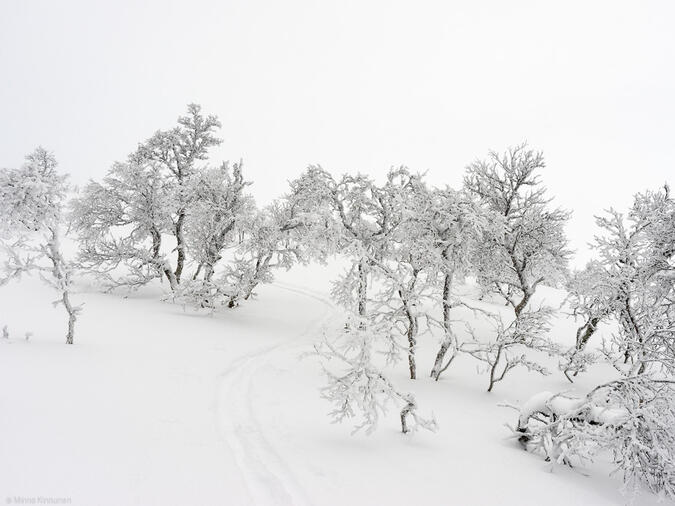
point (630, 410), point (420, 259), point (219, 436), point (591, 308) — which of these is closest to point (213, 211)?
point (420, 259)

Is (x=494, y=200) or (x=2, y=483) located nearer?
(x=2, y=483)

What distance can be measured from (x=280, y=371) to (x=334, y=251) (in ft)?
14.8

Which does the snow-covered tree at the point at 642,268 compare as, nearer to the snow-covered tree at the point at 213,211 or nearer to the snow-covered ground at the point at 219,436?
the snow-covered ground at the point at 219,436

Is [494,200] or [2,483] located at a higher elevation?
[494,200]

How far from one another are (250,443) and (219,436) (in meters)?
0.62

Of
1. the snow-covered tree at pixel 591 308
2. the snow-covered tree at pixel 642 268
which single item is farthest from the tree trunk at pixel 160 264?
the snow-covered tree at pixel 642 268

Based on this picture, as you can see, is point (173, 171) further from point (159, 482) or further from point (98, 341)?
point (159, 482)

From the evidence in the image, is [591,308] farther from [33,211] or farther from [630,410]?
[33,211]

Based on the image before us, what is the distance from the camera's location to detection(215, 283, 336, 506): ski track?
6055mm

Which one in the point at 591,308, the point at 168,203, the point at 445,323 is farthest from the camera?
the point at 168,203

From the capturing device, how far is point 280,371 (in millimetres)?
12961

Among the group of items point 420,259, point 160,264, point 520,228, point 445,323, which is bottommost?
point 160,264

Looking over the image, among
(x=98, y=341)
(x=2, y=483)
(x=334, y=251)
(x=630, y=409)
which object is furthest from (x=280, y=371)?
(x=630, y=409)

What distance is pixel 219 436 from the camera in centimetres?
763
